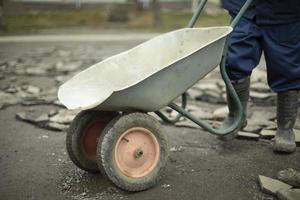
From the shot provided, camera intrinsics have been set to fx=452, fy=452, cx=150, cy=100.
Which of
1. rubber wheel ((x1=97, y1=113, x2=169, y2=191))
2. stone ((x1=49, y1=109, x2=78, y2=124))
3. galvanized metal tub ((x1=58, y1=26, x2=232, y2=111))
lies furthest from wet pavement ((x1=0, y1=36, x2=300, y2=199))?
galvanized metal tub ((x1=58, y1=26, x2=232, y2=111))

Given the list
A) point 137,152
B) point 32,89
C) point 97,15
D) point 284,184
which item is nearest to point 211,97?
point 32,89

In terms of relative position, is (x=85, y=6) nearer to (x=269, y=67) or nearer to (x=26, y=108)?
(x=26, y=108)

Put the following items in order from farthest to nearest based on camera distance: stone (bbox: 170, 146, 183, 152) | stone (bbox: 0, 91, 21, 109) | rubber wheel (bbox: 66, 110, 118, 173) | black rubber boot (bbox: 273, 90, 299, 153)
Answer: stone (bbox: 0, 91, 21, 109)
stone (bbox: 170, 146, 183, 152)
black rubber boot (bbox: 273, 90, 299, 153)
rubber wheel (bbox: 66, 110, 118, 173)

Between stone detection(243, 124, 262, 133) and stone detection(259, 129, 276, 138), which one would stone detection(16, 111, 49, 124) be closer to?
stone detection(243, 124, 262, 133)

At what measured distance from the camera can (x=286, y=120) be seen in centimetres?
360

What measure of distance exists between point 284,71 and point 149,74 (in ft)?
3.91

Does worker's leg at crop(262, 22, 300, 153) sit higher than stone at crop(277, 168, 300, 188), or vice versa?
worker's leg at crop(262, 22, 300, 153)

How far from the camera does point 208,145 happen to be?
3844mm

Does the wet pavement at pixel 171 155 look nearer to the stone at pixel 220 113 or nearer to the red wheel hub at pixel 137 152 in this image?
the stone at pixel 220 113

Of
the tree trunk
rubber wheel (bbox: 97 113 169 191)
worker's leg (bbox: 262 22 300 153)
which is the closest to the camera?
rubber wheel (bbox: 97 113 169 191)

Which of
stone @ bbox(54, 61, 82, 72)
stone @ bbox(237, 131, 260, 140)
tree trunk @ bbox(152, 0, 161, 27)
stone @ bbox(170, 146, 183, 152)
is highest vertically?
stone @ bbox(237, 131, 260, 140)

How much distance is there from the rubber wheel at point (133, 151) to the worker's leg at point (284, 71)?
1.12m

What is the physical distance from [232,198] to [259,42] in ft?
4.28

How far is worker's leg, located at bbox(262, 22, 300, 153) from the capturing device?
3379mm
